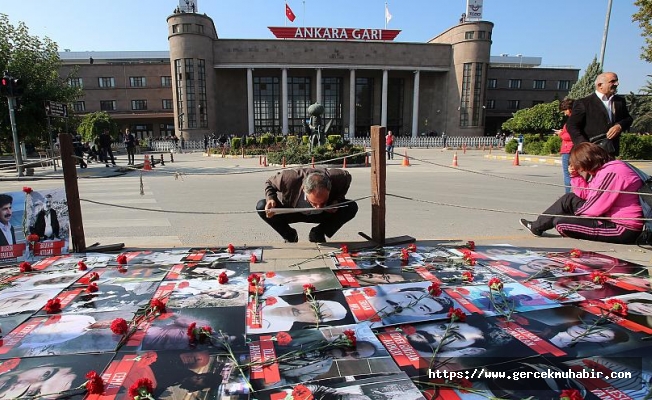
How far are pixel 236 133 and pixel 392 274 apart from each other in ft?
161

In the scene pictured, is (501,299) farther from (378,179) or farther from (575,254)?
(378,179)

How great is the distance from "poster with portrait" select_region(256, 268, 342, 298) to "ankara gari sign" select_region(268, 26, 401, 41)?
50.1 metres

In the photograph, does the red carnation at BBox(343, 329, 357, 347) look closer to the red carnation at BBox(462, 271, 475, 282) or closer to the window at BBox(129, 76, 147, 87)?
the red carnation at BBox(462, 271, 475, 282)

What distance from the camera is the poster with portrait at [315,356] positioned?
1.95 meters

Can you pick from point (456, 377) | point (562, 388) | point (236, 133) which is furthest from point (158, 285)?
point (236, 133)

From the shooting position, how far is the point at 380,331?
94.3 inches

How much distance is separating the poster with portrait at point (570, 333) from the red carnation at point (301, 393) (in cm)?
131

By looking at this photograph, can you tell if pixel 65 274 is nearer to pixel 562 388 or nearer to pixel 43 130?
pixel 562 388

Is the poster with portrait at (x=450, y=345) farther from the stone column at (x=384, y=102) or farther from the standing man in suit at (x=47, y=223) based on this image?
the stone column at (x=384, y=102)

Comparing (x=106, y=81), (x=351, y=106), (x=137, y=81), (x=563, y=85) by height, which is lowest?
(x=351, y=106)

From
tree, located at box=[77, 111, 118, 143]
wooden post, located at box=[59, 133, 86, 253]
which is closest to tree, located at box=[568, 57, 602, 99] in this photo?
wooden post, located at box=[59, 133, 86, 253]

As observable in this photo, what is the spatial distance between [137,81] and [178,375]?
5842cm

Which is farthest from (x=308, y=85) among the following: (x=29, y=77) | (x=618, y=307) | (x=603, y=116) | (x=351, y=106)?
(x=618, y=307)

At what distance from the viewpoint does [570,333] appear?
2.34 meters
